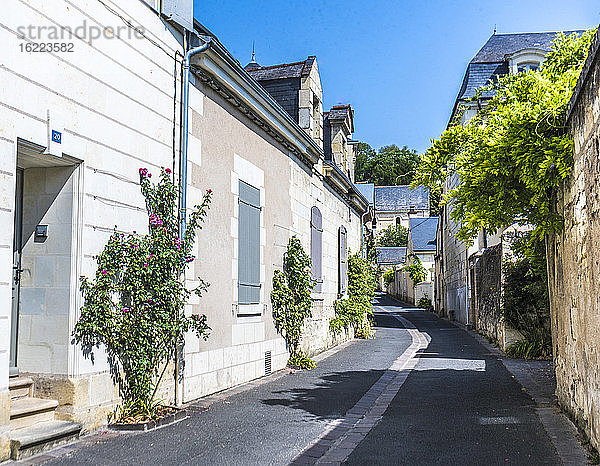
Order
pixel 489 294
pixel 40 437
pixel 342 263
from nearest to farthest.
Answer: pixel 40 437 < pixel 489 294 < pixel 342 263

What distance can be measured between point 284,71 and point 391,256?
59.4 m

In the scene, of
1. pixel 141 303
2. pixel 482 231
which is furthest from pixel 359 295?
pixel 141 303

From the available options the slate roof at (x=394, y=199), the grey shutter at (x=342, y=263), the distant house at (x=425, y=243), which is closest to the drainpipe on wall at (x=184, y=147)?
the grey shutter at (x=342, y=263)

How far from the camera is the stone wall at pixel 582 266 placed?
16.0 ft

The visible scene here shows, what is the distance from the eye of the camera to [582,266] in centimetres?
556

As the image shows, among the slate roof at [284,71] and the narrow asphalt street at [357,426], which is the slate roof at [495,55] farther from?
the narrow asphalt street at [357,426]

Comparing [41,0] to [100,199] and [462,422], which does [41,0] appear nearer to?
[100,199]

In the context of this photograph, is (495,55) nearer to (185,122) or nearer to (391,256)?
(185,122)

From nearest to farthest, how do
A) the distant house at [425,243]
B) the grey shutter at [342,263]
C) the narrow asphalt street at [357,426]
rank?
1. the narrow asphalt street at [357,426]
2. the grey shutter at [342,263]
3. the distant house at [425,243]

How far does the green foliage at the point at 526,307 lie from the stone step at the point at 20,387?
9.21 m

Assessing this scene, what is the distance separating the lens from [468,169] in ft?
23.3

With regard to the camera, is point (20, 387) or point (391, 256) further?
point (391, 256)

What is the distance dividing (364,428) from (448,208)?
24.6m

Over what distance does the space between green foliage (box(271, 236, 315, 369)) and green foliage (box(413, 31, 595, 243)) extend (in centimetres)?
398
